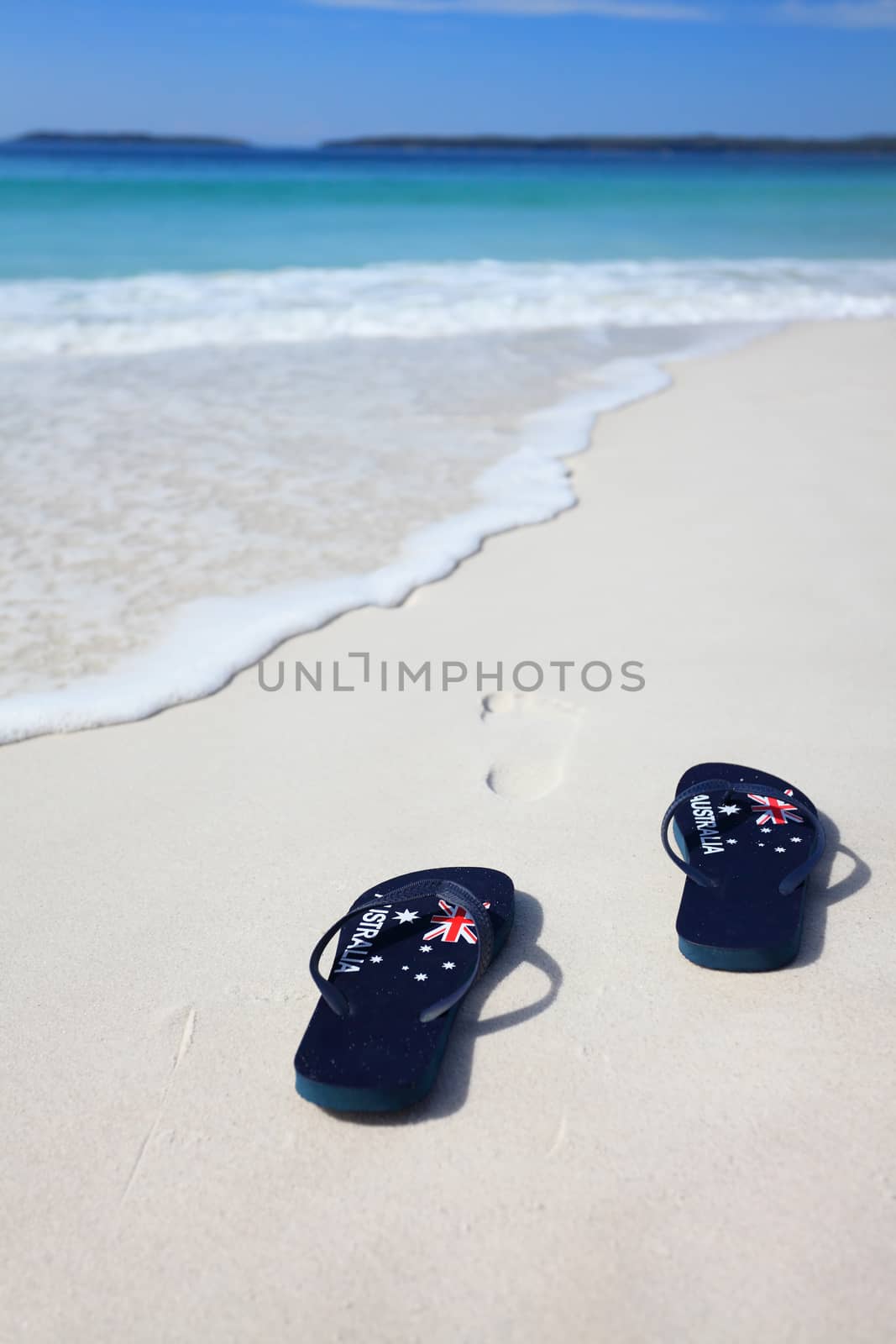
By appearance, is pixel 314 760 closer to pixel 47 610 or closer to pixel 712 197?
pixel 47 610

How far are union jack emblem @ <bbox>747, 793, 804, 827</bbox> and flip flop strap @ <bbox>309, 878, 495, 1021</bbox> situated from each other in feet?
1.86

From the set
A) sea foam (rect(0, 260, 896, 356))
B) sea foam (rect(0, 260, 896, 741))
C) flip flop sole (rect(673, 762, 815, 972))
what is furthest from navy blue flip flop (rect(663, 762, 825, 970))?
sea foam (rect(0, 260, 896, 356))

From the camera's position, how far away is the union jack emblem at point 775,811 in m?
1.85

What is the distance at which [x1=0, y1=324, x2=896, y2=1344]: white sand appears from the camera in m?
1.13

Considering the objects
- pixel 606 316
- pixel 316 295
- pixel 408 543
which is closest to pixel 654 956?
pixel 408 543

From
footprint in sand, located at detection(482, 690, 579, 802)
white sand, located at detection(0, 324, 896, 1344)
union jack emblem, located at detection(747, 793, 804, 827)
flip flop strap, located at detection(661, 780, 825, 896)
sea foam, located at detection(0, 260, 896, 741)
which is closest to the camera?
white sand, located at detection(0, 324, 896, 1344)

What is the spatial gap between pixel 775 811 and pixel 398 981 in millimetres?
773

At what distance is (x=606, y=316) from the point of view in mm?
7512

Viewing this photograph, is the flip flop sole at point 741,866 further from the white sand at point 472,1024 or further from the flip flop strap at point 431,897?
the flip flop strap at point 431,897

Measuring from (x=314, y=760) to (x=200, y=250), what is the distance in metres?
10.5

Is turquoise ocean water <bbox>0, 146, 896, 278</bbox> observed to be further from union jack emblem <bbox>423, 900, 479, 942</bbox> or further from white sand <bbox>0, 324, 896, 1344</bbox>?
union jack emblem <bbox>423, 900, 479, 942</bbox>

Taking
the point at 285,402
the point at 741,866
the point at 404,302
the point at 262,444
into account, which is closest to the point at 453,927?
the point at 741,866

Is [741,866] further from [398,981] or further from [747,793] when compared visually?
[398,981]

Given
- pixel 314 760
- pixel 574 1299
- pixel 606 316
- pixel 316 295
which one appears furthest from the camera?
pixel 316 295
